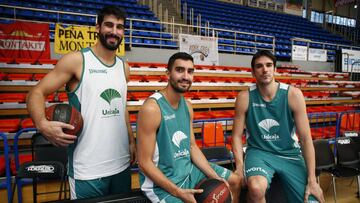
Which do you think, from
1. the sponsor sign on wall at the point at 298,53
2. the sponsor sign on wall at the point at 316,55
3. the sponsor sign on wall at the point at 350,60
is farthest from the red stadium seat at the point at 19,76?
the sponsor sign on wall at the point at 350,60

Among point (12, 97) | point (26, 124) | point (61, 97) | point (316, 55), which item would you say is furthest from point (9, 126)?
point (316, 55)

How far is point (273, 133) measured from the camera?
2209 mm

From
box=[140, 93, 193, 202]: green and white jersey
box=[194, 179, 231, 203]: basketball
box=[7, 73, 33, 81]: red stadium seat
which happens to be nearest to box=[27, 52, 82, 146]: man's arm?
box=[140, 93, 193, 202]: green and white jersey

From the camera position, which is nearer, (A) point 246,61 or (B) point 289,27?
(A) point 246,61

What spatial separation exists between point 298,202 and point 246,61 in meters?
7.86

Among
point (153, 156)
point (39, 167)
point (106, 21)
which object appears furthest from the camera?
point (39, 167)

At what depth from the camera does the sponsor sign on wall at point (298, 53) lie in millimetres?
9832

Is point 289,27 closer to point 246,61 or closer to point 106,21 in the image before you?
point 246,61

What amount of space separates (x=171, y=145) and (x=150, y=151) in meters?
0.17

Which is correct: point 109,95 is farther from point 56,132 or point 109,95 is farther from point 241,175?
point 241,175

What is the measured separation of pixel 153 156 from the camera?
170 cm

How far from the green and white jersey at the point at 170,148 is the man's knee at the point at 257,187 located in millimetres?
511

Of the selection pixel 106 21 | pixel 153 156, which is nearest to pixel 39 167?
pixel 153 156

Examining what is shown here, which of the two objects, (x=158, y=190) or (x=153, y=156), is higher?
(x=153, y=156)
